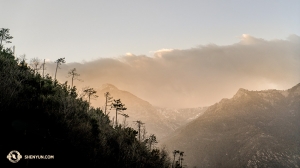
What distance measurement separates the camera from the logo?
9723 mm

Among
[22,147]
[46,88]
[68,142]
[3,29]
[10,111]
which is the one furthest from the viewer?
[3,29]

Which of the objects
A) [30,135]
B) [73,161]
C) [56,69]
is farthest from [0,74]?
[56,69]

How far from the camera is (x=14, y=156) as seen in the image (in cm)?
984

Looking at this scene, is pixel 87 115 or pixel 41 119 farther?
pixel 87 115

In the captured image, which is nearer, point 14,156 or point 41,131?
Answer: point 14,156

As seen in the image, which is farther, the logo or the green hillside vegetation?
the green hillside vegetation

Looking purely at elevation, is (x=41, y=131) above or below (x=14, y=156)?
above

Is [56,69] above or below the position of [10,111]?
above

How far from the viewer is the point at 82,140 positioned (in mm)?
14172

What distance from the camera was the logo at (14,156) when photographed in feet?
31.9

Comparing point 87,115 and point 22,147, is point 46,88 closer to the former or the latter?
point 87,115

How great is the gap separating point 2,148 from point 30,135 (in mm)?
1508

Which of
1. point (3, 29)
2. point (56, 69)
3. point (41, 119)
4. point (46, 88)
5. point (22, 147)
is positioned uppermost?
point (3, 29)

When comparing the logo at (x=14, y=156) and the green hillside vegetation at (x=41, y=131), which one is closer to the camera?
the logo at (x=14, y=156)
